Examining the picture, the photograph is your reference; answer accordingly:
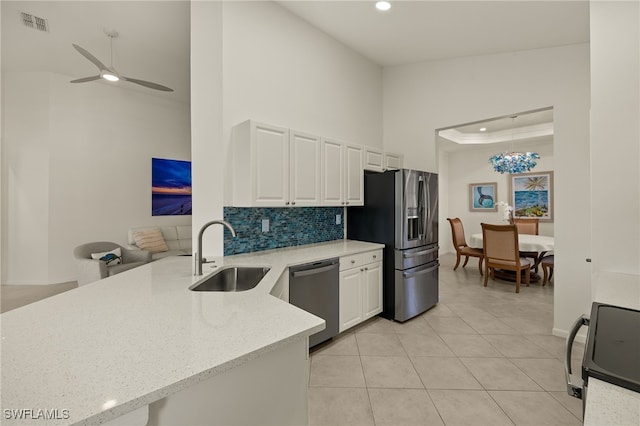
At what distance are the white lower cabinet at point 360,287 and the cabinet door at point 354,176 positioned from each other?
66 cm

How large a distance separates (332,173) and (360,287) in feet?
4.16

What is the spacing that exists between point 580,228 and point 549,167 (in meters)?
4.43

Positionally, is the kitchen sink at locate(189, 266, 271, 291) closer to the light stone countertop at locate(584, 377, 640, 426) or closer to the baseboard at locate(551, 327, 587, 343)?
the light stone countertop at locate(584, 377, 640, 426)

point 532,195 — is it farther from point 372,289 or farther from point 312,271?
point 312,271

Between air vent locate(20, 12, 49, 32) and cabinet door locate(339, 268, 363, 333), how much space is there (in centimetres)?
444

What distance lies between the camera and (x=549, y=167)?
637 centimetres

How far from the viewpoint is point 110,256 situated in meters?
3.97

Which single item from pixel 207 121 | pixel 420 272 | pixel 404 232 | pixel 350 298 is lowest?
pixel 350 298

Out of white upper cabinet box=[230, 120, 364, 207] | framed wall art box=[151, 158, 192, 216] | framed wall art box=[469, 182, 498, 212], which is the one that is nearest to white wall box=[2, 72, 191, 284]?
framed wall art box=[151, 158, 192, 216]

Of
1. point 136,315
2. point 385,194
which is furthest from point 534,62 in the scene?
point 136,315

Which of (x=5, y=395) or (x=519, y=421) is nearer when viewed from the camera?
(x=5, y=395)

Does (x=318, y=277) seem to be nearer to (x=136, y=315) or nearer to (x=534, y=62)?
(x=136, y=315)

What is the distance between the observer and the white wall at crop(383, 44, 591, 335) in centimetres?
290

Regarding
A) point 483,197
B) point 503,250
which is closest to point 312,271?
point 503,250
